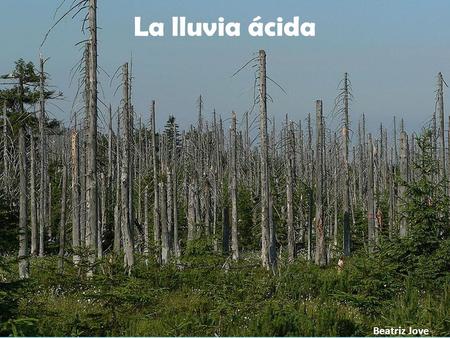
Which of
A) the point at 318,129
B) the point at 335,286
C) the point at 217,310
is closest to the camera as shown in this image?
the point at 217,310

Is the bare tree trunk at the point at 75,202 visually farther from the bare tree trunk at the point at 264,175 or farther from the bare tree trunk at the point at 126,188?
the bare tree trunk at the point at 264,175

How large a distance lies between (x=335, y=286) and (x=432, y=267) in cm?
264

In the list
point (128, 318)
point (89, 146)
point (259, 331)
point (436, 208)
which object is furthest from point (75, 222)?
point (259, 331)

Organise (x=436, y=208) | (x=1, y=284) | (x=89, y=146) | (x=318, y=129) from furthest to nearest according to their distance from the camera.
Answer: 1. (x=318, y=129)
2. (x=436, y=208)
3. (x=89, y=146)
4. (x=1, y=284)

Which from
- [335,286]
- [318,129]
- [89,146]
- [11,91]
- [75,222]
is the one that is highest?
[11,91]

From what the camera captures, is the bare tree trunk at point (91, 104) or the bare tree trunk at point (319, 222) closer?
the bare tree trunk at point (91, 104)

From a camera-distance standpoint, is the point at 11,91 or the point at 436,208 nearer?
the point at 436,208

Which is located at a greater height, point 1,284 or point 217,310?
point 1,284

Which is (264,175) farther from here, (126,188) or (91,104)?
(91,104)

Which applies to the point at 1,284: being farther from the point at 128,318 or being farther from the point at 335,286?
the point at 335,286

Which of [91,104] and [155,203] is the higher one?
[91,104]

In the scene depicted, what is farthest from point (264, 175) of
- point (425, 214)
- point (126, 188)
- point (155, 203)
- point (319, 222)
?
point (155, 203)

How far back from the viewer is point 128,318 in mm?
10461

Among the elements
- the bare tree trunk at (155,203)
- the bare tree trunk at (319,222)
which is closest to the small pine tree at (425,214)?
the bare tree trunk at (319,222)
